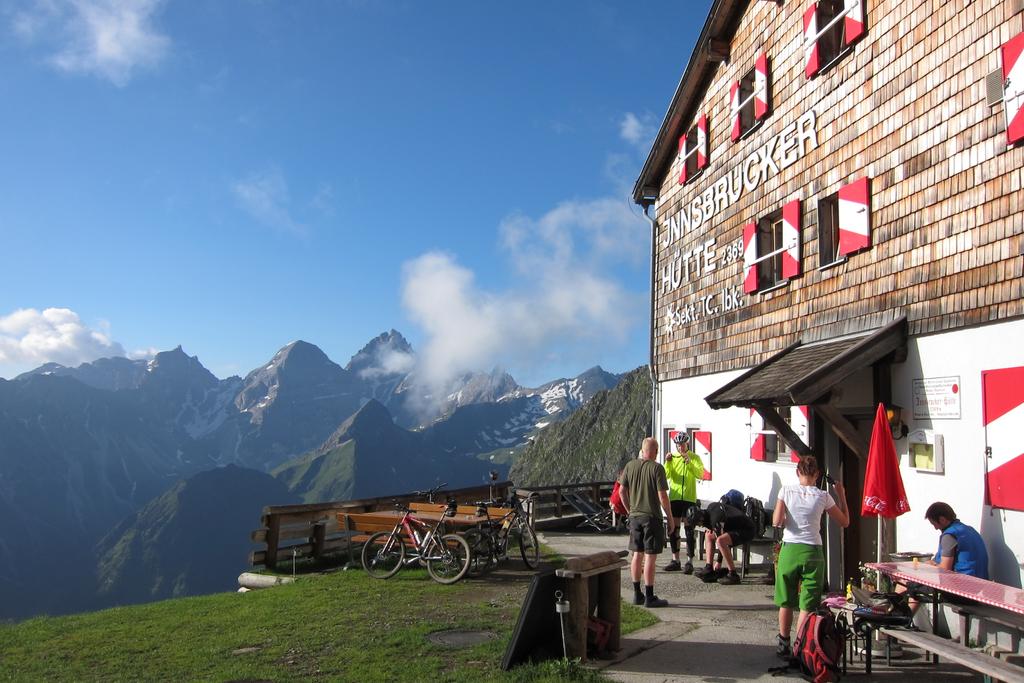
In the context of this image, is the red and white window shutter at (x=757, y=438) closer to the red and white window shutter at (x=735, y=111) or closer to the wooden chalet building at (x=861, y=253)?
the wooden chalet building at (x=861, y=253)

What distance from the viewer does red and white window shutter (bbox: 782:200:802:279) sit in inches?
445

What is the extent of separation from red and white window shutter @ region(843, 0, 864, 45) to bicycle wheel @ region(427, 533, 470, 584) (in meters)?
8.69

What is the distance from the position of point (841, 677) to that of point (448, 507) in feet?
23.7

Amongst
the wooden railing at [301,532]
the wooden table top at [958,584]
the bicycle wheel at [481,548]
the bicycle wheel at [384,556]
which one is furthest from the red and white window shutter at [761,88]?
the wooden railing at [301,532]

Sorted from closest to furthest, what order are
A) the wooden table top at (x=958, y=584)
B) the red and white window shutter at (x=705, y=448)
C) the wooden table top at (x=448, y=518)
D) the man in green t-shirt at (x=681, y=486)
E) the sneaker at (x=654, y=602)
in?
the wooden table top at (x=958, y=584), the sneaker at (x=654, y=602), the man in green t-shirt at (x=681, y=486), the wooden table top at (x=448, y=518), the red and white window shutter at (x=705, y=448)

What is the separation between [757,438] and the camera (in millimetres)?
12438

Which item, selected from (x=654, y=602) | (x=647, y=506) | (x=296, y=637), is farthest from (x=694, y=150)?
(x=296, y=637)

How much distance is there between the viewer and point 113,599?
186 m

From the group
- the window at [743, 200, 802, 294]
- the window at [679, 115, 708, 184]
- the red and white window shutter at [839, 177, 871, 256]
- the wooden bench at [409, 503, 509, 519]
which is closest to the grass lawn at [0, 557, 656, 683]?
the wooden bench at [409, 503, 509, 519]

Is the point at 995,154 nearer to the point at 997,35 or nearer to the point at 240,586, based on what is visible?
the point at 997,35

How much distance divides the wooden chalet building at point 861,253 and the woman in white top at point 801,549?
195 cm

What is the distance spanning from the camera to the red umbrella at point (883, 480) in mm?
7508

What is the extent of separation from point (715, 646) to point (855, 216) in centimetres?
559

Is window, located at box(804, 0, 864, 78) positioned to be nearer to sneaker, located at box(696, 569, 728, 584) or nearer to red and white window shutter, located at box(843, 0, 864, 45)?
red and white window shutter, located at box(843, 0, 864, 45)
